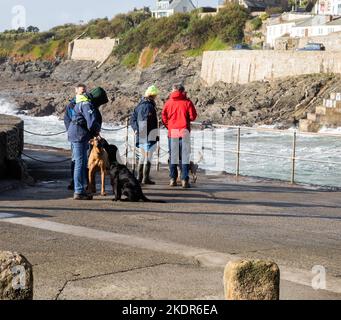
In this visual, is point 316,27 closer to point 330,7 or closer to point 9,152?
point 330,7

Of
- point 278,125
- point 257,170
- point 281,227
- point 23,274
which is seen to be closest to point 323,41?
point 278,125

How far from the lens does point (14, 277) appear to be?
13.8ft

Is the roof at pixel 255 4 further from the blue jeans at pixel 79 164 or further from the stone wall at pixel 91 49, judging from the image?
the blue jeans at pixel 79 164

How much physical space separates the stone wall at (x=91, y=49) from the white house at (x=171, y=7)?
55.4 ft

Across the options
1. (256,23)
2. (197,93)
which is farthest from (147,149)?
(256,23)

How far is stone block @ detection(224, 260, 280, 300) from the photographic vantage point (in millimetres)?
4250

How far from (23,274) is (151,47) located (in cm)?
9279

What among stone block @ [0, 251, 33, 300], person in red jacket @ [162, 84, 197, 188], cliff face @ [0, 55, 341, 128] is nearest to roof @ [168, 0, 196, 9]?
cliff face @ [0, 55, 341, 128]

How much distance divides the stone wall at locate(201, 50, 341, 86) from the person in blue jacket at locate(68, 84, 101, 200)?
1833 inches

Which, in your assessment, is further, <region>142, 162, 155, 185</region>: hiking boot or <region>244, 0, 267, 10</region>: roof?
<region>244, 0, 267, 10</region>: roof

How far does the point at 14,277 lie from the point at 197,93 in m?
61.9

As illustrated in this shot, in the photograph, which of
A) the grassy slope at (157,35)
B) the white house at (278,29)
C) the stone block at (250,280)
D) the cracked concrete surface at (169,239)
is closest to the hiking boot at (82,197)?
the cracked concrete surface at (169,239)

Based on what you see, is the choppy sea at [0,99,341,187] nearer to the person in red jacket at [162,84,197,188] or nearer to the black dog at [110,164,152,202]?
the person in red jacket at [162,84,197,188]

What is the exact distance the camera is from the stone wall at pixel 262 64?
57.1m
